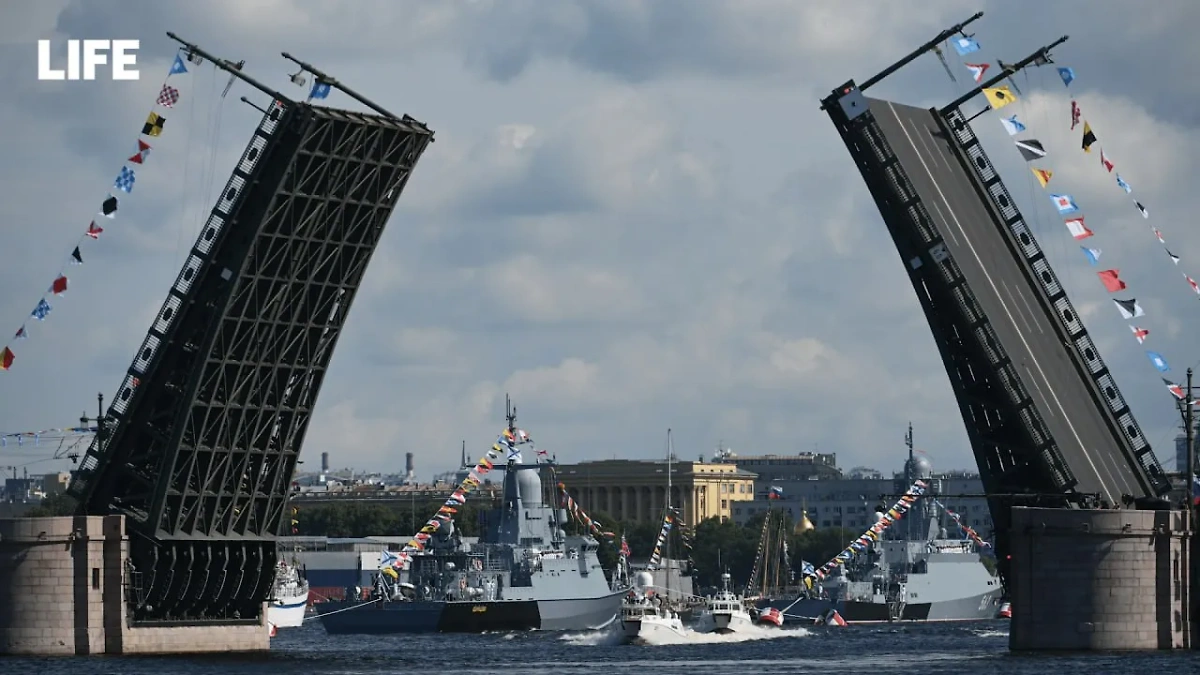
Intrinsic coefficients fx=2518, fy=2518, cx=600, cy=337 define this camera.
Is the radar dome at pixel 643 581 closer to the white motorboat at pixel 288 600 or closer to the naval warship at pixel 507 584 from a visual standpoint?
the naval warship at pixel 507 584

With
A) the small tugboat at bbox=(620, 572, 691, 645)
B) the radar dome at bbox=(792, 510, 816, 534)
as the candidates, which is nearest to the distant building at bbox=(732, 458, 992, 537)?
the radar dome at bbox=(792, 510, 816, 534)

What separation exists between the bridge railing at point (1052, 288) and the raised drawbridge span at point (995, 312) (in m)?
0.02

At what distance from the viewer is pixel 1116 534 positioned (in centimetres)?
5078

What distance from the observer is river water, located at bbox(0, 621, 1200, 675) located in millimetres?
49219

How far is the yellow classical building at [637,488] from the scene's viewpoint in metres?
156

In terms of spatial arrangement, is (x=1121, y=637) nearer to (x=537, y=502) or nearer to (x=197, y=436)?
(x=197, y=436)

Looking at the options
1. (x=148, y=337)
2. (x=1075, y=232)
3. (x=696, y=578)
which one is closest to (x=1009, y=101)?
(x=1075, y=232)

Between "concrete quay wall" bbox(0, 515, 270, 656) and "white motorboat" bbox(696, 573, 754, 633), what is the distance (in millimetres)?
30305

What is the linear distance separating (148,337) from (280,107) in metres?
5.94

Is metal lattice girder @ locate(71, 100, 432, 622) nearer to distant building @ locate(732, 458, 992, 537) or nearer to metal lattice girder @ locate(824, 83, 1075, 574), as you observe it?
metal lattice girder @ locate(824, 83, 1075, 574)

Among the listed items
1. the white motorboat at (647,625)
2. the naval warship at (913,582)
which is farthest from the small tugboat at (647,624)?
the naval warship at (913,582)

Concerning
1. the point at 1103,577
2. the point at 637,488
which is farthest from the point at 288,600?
the point at 637,488

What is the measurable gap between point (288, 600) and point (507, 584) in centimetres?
1035

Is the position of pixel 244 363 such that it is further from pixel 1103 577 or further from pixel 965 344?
pixel 1103 577
